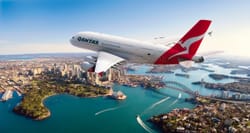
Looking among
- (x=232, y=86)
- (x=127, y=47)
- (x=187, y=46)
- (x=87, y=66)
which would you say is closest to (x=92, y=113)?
(x=127, y=47)

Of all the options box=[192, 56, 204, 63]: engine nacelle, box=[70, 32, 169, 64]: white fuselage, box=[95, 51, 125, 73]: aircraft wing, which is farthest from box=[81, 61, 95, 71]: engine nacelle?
box=[192, 56, 204, 63]: engine nacelle

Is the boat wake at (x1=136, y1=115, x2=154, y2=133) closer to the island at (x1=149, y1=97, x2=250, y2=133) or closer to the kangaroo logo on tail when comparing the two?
the island at (x1=149, y1=97, x2=250, y2=133)

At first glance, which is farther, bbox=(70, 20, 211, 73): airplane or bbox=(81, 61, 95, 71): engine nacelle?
bbox=(70, 20, 211, 73): airplane

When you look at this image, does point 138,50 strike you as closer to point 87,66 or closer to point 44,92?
point 87,66

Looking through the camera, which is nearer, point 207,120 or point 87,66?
point 87,66

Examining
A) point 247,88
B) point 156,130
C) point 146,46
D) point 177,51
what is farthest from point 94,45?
point 247,88

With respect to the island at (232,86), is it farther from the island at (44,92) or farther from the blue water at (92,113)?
the island at (44,92)
